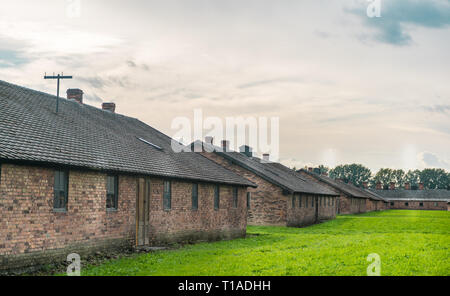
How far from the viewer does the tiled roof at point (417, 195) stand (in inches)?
4838

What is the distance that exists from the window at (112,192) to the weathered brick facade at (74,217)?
0.15m

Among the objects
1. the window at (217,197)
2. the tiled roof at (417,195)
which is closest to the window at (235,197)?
the window at (217,197)

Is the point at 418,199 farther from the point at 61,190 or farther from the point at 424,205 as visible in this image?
the point at 61,190

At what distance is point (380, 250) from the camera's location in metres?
17.6

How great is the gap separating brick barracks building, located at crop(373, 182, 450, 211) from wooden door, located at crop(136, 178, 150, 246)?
4560 inches

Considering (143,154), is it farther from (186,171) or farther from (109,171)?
(109,171)

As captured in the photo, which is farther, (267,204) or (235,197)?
(267,204)

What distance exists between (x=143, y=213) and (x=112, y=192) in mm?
2118

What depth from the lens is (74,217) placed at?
51.4 ft

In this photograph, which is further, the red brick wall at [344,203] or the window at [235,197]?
the red brick wall at [344,203]

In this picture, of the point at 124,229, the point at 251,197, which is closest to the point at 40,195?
the point at 124,229

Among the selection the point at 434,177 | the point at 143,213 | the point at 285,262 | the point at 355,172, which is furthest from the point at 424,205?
the point at 285,262

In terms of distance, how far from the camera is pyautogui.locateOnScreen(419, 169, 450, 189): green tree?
7320 inches

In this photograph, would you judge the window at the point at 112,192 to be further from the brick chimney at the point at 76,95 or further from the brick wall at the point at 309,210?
the brick wall at the point at 309,210
